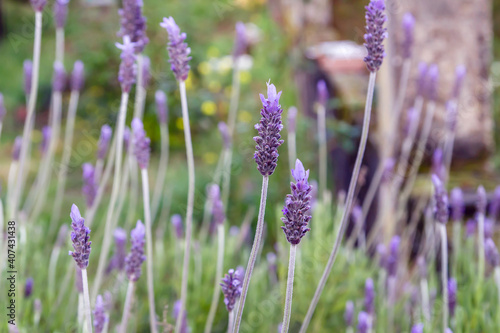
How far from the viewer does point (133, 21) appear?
1510 mm

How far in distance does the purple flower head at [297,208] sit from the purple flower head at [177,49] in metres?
0.43

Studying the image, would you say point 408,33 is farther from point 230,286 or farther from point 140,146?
point 230,286

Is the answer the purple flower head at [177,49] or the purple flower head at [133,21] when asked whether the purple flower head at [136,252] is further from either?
the purple flower head at [133,21]

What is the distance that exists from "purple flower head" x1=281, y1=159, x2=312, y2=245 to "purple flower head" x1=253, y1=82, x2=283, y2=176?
0.04 m

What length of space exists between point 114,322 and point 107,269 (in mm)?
455

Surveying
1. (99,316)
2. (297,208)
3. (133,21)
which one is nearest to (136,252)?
(99,316)

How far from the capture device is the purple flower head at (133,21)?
4.90 feet

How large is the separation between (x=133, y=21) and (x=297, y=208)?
788 mm

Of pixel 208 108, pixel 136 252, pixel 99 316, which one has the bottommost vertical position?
pixel 99 316

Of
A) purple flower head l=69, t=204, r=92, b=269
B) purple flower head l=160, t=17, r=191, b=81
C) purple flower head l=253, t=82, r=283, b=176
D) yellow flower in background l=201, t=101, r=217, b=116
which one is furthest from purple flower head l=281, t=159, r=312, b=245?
yellow flower in background l=201, t=101, r=217, b=116

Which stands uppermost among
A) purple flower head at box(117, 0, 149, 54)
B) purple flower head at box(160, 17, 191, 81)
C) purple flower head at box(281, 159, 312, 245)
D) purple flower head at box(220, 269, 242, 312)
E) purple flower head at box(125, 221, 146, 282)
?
purple flower head at box(117, 0, 149, 54)

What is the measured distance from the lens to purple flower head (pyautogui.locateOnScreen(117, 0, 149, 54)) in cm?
149

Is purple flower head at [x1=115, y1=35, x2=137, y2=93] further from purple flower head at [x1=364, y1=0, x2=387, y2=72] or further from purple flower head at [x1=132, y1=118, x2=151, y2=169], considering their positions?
purple flower head at [x1=364, y1=0, x2=387, y2=72]

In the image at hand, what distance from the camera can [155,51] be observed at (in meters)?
4.75
